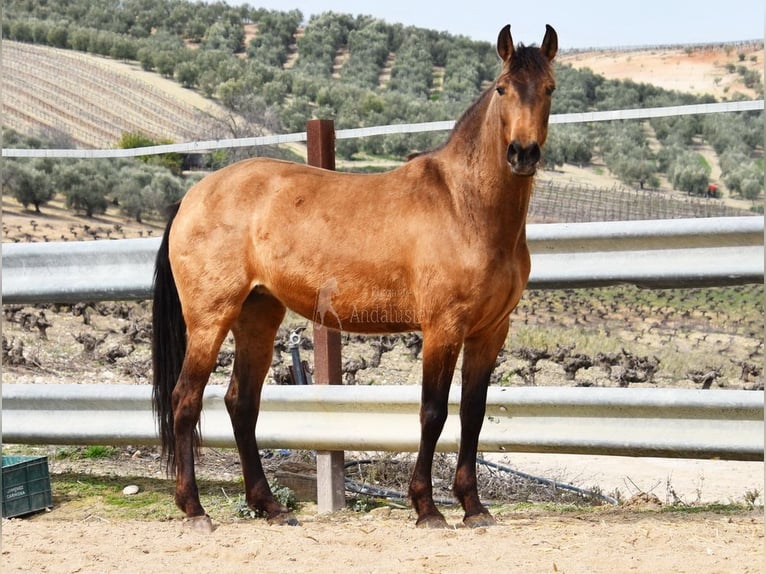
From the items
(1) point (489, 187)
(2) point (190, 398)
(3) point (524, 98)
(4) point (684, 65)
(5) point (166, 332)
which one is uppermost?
(4) point (684, 65)

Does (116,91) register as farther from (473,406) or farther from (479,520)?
(479,520)

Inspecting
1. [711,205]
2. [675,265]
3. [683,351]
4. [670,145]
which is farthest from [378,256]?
[670,145]

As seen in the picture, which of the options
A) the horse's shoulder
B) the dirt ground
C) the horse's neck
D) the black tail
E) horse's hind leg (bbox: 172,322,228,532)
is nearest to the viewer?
the dirt ground

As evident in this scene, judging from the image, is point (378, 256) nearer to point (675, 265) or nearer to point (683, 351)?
point (675, 265)

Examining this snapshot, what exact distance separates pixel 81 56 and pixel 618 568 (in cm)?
4759

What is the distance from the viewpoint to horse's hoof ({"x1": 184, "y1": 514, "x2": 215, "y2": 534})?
15.9ft

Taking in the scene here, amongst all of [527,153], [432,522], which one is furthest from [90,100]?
[527,153]

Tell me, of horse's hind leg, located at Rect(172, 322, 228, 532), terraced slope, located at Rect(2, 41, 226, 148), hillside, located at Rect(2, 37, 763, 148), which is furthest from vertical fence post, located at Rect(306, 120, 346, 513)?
terraced slope, located at Rect(2, 41, 226, 148)

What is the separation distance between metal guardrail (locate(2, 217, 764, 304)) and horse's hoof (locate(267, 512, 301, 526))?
4.82 feet

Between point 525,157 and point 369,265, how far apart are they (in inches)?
39.8

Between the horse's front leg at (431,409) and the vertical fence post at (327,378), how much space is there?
0.80 meters

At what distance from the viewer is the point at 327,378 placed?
5484mm

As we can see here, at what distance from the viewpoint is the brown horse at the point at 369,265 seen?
15.3 ft

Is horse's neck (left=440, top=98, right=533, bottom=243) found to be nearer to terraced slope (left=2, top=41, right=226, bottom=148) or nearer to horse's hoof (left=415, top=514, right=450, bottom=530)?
horse's hoof (left=415, top=514, right=450, bottom=530)
